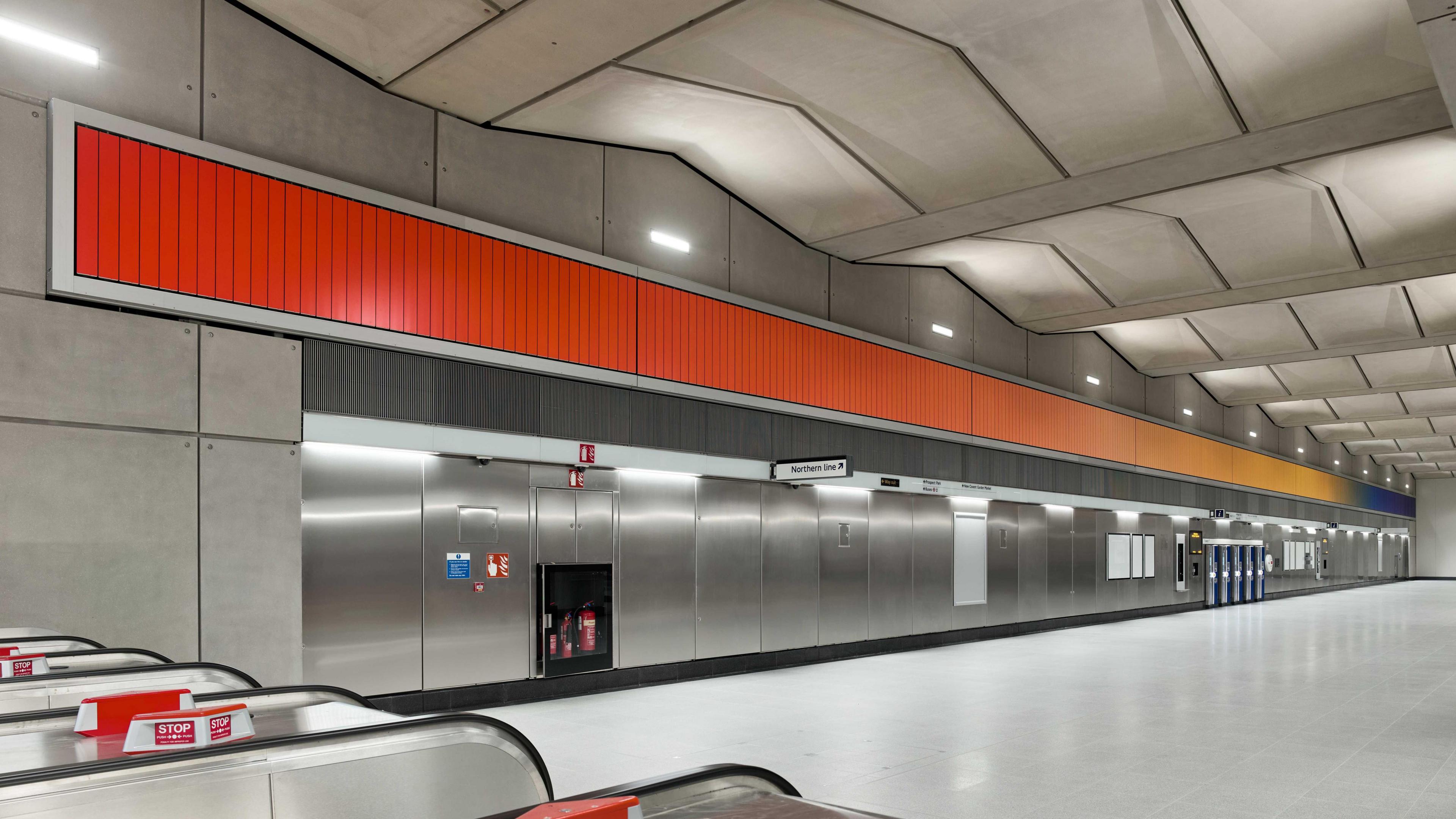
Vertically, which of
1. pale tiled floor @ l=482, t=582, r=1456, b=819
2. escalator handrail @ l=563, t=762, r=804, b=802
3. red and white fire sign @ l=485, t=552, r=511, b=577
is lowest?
pale tiled floor @ l=482, t=582, r=1456, b=819

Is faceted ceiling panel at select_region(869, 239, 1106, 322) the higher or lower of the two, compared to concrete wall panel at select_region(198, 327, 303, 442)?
higher

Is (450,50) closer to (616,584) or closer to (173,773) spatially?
(616,584)

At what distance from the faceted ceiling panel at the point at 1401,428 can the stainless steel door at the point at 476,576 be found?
33987 millimetres

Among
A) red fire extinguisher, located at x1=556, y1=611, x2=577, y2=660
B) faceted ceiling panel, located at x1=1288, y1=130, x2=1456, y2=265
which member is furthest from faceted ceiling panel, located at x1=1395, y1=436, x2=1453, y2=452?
red fire extinguisher, located at x1=556, y1=611, x2=577, y2=660

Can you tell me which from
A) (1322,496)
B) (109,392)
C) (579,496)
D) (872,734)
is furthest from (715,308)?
(1322,496)

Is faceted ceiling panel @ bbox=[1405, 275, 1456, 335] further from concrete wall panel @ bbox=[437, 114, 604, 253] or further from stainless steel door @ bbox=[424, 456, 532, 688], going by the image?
stainless steel door @ bbox=[424, 456, 532, 688]

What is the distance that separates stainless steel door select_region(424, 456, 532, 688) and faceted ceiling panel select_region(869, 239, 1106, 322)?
709 centimetres

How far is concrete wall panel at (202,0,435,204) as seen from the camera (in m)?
7.43

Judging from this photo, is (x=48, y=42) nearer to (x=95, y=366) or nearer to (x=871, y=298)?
(x=95, y=366)

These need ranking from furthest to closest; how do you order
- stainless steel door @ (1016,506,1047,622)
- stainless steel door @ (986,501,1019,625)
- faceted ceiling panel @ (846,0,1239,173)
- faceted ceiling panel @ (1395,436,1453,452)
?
1. faceted ceiling panel @ (1395,436,1453,452)
2. stainless steel door @ (1016,506,1047,622)
3. stainless steel door @ (986,501,1019,625)
4. faceted ceiling panel @ (846,0,1239,173)

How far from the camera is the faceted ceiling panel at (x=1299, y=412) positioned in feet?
101

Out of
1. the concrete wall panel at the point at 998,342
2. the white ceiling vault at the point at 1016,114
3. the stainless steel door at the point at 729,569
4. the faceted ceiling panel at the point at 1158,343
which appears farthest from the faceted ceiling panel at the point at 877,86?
the faceted ceiling panel at the point at 1158,343

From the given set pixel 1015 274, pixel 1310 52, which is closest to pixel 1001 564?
pixel 1015 274

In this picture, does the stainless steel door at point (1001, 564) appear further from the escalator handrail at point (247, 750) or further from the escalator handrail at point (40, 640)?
the escalator handrail at point (247, 750)
